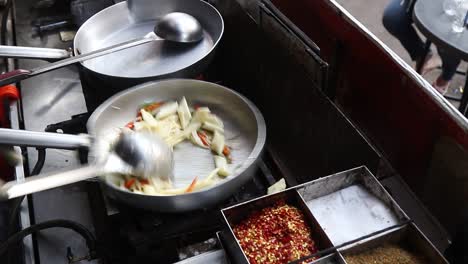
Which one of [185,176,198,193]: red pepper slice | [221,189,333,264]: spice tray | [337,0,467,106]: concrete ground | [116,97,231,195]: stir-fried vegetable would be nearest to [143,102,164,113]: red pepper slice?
[116,97,231,195]: stir-fried vegetable

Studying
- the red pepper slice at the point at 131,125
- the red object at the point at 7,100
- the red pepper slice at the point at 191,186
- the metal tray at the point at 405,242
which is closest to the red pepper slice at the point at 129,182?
the red pepper slice at the point at 191,186

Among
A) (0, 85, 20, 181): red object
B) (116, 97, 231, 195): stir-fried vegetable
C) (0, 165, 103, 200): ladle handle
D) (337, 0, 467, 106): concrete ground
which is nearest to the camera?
(0, 165, 103, 200): ladle handle

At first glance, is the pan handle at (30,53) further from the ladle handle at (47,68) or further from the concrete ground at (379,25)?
the concrete ground at (379,25)

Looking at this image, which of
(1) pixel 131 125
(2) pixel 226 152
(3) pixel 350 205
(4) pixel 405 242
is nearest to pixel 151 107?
(1) pixel 131 125

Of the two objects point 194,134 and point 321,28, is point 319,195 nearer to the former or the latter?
point 194,134

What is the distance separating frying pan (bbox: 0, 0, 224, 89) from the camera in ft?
4.20

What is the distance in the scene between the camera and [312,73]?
1118mm

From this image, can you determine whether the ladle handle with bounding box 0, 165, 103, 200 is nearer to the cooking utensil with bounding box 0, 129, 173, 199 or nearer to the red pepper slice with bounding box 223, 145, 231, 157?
the cooking utensil with bounding box 0, 129, 173, 199

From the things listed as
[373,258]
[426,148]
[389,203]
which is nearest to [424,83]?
[426,148]

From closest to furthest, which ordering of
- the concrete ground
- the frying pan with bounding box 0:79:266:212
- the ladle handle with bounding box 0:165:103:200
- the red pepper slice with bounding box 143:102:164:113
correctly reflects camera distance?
the ladle handle with bounding box 0:165:103:200 → the frying pan with bounding box 0:79:266:212 → the red pepper slice with bounding box 143:102:164:113 → the concrete ground

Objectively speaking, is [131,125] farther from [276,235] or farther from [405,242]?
[405,242]

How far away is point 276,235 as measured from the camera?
88cm

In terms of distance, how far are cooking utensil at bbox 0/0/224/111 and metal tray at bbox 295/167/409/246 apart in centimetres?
57

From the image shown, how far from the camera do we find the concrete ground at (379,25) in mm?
2830
